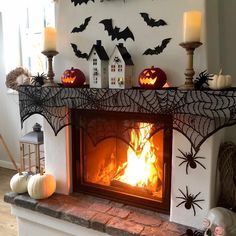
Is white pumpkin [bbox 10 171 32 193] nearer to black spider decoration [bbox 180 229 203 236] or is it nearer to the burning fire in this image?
the burning fire

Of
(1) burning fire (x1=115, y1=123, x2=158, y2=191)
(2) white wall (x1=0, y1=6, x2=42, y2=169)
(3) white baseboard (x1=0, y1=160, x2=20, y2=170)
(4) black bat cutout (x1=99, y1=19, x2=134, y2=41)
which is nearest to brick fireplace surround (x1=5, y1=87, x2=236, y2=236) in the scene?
(1) burning fire (x1=115, y1=123, x2=158, y2=191)

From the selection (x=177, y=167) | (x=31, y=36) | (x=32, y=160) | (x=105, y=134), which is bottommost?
(x=32, y=160)

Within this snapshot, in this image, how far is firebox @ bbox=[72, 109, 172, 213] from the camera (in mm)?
1663

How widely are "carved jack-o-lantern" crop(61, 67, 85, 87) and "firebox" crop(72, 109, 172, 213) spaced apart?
0.66 ft

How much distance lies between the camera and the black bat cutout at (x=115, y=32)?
1639 millimetres

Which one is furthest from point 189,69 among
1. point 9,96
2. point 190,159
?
point 9,96

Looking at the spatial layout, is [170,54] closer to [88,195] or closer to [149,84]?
[149,84]

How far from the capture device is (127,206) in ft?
5.93

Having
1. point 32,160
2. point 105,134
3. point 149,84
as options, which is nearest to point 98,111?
point 105,134

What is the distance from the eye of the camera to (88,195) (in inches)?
77.0

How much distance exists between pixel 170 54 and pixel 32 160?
2326mm

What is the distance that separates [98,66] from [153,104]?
43 cm

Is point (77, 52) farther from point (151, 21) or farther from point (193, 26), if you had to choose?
point (193, 26)

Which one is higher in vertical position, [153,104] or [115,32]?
[115,32]
